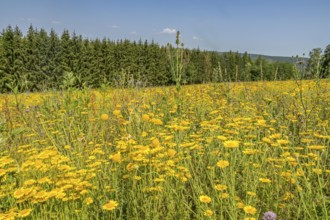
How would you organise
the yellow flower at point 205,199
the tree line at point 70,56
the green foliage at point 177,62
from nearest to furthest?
the yellow flower at point 205,199 < the green foliage at point 177,62 < the tree line at point 70,56

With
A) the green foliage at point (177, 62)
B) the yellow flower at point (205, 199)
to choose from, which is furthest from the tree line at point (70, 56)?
the yellow flower at point (205, 199)

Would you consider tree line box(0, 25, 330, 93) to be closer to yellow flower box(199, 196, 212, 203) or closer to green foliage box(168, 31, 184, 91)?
green foliage box(168, 31, 184, 91)

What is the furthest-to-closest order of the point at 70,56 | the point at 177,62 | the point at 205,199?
the point at 70,56, the point at 177,62, the point at 205,199

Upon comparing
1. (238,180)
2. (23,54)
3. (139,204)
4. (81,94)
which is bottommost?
(139,204)

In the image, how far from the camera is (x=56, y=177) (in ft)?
7.14

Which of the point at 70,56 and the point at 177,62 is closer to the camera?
the point at 177,62

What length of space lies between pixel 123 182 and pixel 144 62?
148ft

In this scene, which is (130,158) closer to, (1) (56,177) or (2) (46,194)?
(1) (56,177)

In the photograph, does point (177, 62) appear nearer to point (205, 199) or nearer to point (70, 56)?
point (205, 199)

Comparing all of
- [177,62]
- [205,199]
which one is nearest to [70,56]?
[177,62]

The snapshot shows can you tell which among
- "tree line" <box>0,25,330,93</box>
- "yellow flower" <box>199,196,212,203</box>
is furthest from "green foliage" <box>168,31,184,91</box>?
"tree line" <box>0,25,330,93</box>

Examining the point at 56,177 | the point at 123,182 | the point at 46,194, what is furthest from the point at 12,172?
the point at 123,182

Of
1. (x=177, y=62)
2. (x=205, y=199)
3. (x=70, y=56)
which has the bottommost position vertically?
(x=205, y=199)

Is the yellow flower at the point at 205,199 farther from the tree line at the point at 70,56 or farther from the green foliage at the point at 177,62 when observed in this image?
the tree line at the point at 70,56
